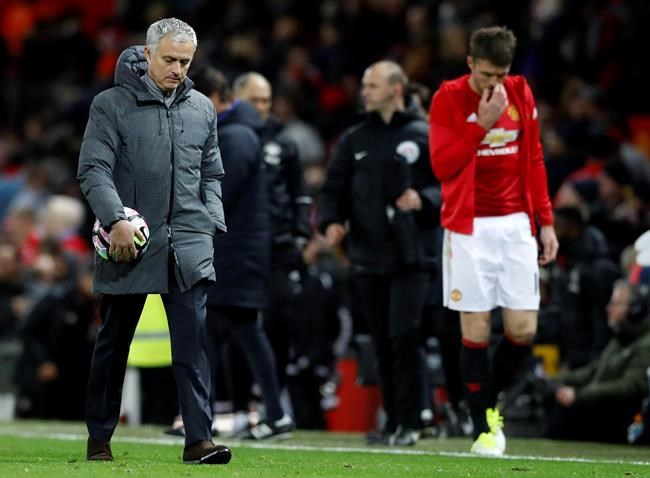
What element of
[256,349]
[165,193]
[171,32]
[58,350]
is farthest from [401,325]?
[58,350]

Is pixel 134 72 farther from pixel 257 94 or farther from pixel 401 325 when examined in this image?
pixel 257 94

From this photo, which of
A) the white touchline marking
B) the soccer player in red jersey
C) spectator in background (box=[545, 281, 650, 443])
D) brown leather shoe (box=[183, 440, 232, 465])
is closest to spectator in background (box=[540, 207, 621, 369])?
spectator in background (box=[545, 281, 650, 443])

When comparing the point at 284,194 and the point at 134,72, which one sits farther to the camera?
the point at 284,194

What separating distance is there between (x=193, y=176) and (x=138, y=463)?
1.43 metres

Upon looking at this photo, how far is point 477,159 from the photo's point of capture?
30.9ft

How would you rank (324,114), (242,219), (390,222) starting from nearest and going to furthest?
1. (390,222)
2. (242,219)
3. (324,114)

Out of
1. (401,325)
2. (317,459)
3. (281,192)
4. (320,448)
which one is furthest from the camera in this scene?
(281,192)

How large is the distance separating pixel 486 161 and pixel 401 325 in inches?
58.4

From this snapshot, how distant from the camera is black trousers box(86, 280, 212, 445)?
790cm

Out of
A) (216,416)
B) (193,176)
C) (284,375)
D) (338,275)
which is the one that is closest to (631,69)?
(338,275)

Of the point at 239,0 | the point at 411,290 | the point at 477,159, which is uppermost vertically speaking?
the point at 239,0

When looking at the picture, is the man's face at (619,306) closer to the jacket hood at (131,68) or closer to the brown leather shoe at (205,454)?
the brown leather shoe at (205,454)

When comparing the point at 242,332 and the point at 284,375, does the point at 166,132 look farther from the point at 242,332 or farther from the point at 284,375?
the point at 284,375

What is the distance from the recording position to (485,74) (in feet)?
30.3
